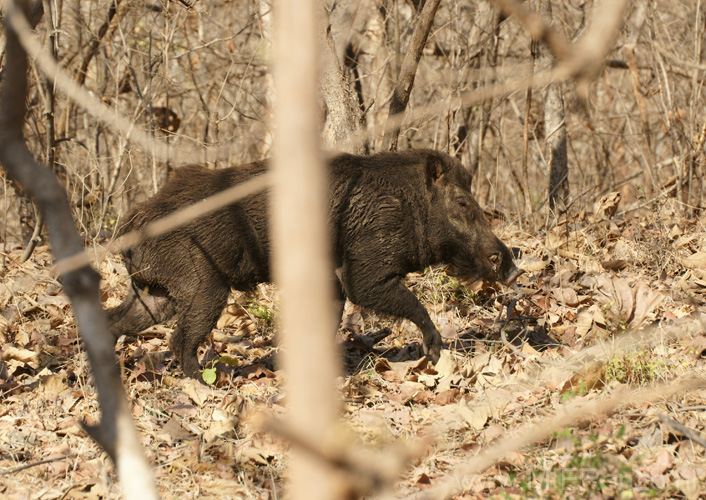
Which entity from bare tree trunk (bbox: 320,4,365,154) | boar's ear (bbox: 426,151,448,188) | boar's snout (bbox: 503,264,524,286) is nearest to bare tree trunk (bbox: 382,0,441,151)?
bare tree trunk (bbox: 320,4,365,154)

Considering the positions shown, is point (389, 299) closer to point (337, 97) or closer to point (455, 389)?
point (455, 389)

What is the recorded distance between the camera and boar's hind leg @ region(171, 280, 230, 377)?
17.5ft

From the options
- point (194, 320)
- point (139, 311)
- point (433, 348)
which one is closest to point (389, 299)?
point (433, 348)

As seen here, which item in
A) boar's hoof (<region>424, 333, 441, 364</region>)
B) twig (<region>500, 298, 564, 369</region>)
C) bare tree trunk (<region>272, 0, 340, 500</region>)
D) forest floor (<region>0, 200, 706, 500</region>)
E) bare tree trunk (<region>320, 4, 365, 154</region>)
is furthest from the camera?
bare tree trunk (<region>320, 4, 365, 154</region>)

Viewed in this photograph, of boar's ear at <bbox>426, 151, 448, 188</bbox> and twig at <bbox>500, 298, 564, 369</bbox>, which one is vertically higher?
boar's ear at <bbox>426, 151, 448, 188</bbox>

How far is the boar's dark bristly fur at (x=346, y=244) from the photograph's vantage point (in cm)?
530

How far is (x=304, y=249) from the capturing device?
4.65ft

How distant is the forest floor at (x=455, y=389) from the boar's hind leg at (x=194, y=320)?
0.49ft

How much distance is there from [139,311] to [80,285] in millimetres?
3392

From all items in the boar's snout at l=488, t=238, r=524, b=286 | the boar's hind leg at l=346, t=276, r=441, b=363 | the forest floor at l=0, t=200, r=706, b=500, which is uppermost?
the boar's snout at l=488, t=238, r=524, b=286

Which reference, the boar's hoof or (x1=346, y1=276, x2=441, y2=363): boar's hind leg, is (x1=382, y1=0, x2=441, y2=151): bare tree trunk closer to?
(x1=346, y1=276, x2=441, y2=363): boar's hind leg

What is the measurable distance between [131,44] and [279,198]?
925 cm

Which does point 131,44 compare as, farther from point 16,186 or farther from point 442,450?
point 442,450

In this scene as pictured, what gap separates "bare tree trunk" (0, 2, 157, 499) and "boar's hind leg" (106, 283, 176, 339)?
3.18 m
